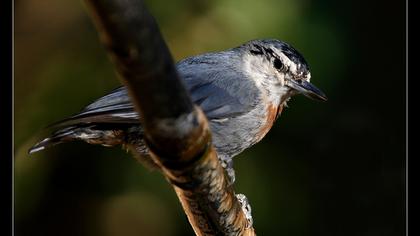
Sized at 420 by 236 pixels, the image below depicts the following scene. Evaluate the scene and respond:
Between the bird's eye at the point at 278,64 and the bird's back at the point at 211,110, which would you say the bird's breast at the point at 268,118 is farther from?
the bird's eye at the point at 278,64

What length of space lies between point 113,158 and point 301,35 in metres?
1.32

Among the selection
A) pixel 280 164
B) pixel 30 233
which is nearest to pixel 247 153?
pixel 280 164

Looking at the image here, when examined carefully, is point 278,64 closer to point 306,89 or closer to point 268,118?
point 306,89

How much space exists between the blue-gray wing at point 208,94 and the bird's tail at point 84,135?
0.09m

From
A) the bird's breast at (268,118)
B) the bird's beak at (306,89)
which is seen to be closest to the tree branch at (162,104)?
the bird's breast at (268,118)

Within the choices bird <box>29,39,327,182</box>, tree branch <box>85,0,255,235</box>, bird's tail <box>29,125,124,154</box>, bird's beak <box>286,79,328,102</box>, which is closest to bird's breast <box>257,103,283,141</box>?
bird <box>29,39,327,182</box>

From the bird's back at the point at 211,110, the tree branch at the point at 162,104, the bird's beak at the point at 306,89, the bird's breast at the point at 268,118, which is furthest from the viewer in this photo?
the bird's beak at the point at 306,89

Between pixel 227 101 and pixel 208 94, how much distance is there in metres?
0.10

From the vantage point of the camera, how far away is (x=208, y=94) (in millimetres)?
3367

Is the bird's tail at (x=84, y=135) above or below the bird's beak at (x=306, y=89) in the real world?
below

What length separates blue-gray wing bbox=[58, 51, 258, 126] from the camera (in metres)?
2.96

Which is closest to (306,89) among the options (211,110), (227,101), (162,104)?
(227,101)

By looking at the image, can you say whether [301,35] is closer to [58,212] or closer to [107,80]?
[107,80]

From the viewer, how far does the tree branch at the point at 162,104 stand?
1.53 m
